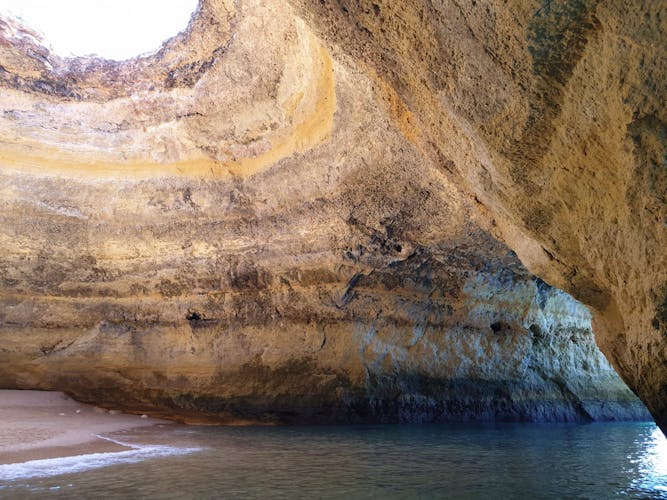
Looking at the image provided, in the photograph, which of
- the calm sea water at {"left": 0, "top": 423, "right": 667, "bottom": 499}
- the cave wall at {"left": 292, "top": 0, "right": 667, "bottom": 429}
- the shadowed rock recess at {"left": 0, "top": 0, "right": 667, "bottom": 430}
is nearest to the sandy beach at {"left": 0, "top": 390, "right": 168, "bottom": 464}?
the shadowed rock recess at {"left": 0, "top": 0, "right": 667, "bottom": 430}

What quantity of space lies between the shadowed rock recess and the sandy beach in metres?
0.31

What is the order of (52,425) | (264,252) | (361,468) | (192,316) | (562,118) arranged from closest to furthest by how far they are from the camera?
1. (562,118)
2. (361,468)
3. (52,425)
4. (264,252)
5. (192,316)

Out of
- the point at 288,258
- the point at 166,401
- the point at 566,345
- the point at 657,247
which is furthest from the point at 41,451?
the point at 566,345

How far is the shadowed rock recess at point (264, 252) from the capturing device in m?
5.47

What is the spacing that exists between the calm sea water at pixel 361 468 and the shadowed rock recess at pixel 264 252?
932 millimetres

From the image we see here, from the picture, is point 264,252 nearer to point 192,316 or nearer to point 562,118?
point 192,316

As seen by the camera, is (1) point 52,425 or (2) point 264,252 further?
(2) point 264,252

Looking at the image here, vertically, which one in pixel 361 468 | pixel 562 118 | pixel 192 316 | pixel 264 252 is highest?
pixel 264 252

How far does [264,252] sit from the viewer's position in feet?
22.8

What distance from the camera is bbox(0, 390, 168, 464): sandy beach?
439 centimetres

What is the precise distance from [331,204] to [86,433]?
379 cm

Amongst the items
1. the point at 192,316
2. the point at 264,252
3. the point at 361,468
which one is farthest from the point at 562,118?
the point at 192,316

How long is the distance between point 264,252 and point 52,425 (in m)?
3.27

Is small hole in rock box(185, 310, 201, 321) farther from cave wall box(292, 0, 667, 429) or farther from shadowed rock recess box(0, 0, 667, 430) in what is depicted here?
cave wall box(292, 0, 667, 429)
